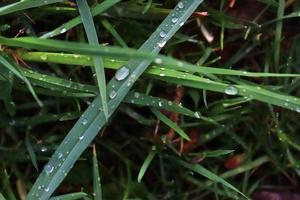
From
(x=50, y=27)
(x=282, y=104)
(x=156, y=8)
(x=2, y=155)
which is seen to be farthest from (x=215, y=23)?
(x=2, y=155)

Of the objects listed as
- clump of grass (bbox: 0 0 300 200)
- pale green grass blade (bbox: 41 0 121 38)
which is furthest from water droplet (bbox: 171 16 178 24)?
pale green grass blade (bbox: 41 0 121 38)

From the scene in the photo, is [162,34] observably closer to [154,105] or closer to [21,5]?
[154,105]

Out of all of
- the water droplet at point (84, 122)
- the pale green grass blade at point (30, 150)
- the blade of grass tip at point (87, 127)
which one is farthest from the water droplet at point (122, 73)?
the pale green grass blade at point (30, 150)

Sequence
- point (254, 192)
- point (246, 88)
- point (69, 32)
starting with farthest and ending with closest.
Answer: point (254, 192)
point (69, 32)
point (246, 88)

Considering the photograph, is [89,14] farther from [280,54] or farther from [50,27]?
[280,54]

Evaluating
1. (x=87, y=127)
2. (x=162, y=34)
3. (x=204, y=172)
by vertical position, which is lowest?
(x=204, y=172)

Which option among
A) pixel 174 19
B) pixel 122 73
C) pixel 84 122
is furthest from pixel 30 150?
pixel 174 19

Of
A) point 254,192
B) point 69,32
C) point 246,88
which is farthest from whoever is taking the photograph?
point 254,192

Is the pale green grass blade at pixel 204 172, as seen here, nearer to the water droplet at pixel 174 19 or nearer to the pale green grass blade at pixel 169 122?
the pale green grass blade at pixel 169 122
